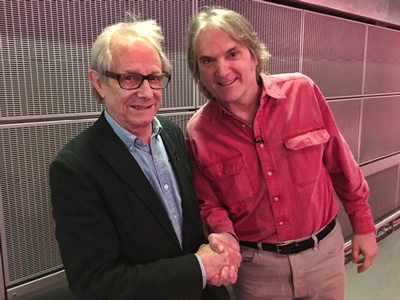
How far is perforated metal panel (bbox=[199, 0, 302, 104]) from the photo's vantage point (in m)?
2.32

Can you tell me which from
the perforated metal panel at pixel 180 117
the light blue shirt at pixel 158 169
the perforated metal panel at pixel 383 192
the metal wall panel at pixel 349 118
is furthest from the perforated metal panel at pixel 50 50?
the perforated metal panel at pixel 383 192

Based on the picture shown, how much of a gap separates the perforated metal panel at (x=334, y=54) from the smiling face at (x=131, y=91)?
6.61 ft

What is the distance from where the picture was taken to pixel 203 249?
4.11 feet

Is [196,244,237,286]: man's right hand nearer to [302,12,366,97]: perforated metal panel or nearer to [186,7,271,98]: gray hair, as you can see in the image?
[186,7,271,98]: gray hair

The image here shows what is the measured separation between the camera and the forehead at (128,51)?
3.64ft

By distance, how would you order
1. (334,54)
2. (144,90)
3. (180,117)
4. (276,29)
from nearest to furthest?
(144,90) < (180,117) < (276,29) < (334,54)

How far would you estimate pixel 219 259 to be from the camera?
1.24 metres

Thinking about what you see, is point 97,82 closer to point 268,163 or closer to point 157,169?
point 157,169

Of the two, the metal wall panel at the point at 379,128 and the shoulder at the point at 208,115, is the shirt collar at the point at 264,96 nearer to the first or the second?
the shoulder at the point at 208,115

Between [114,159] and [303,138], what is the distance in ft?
2.61

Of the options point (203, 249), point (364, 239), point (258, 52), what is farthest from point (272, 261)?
point (258, 52)

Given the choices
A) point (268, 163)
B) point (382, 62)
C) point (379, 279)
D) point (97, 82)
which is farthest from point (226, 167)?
point (382, 62)

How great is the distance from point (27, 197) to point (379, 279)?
319 centimetres

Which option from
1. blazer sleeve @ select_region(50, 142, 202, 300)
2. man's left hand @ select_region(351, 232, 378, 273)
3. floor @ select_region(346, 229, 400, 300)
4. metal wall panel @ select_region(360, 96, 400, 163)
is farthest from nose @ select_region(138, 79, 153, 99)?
metal wall panel @ select_region(360, 96, 400, 163)
